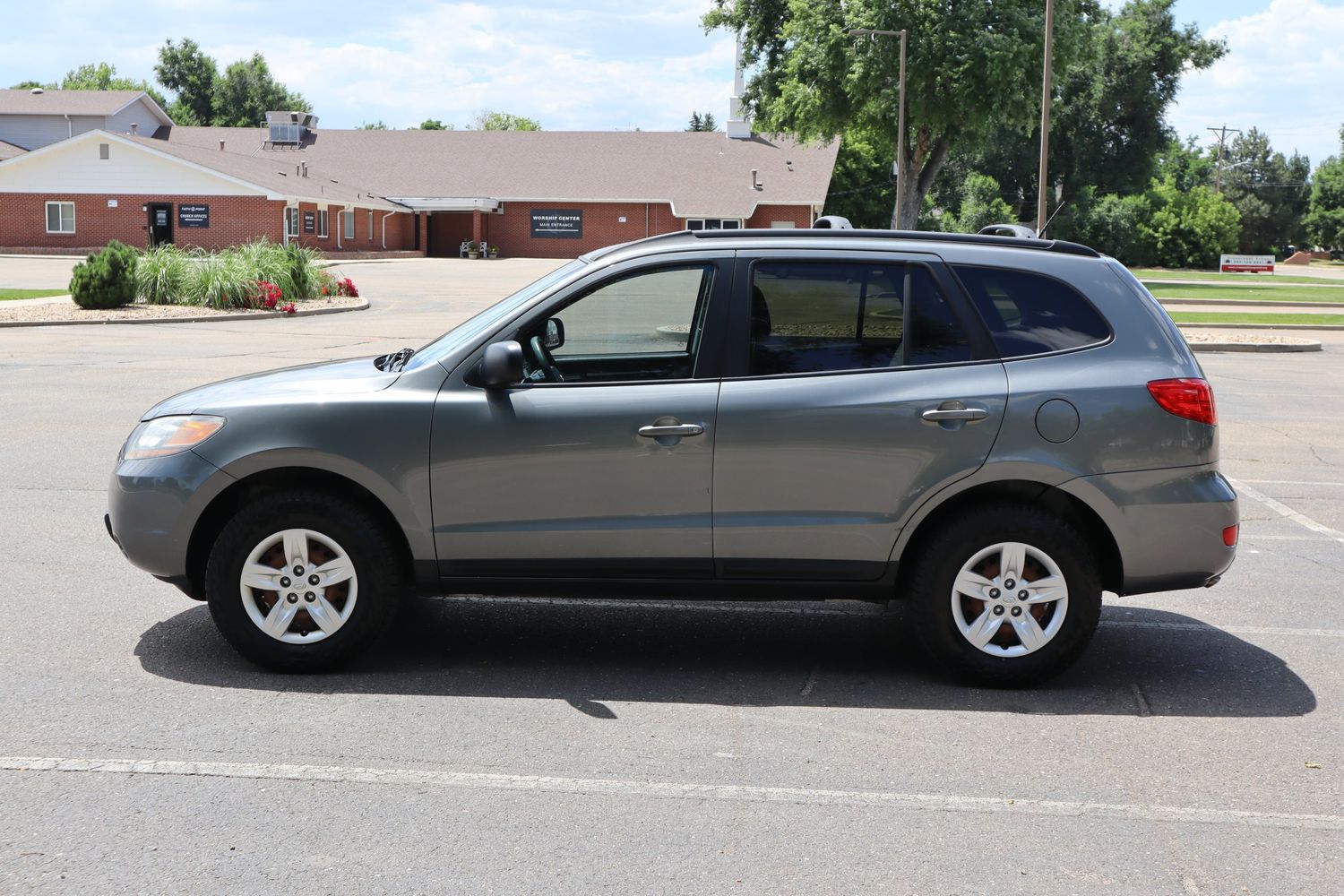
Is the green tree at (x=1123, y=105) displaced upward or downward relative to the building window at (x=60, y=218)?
A: upward

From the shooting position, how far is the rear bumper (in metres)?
5.45

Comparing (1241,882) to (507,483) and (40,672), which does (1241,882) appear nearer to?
(507,483)

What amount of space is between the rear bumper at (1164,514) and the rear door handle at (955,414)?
0.45 m

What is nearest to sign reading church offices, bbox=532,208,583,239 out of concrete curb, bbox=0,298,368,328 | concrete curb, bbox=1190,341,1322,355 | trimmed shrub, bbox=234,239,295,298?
trimmed shrub, bbox=234,239,295,298

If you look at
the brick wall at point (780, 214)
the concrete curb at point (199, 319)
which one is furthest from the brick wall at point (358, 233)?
the concrete curb at point (199, 319)

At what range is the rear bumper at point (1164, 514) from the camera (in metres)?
5.45

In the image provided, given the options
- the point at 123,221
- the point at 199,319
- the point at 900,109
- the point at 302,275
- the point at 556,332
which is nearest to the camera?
the point at 556,332

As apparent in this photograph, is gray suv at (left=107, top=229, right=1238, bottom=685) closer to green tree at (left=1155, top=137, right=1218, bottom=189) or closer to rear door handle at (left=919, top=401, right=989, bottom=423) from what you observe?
rear door handle at (left=919, top=401, right=989, bottom=423)

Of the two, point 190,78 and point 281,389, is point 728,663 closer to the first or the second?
point 281,389

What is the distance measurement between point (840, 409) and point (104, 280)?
24.8m

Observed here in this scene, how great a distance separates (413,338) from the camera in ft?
75.4

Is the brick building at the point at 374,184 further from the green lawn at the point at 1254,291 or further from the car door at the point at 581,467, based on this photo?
the car door at the point at 581,467

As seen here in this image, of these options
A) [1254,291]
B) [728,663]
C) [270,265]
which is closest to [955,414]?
[728,663]

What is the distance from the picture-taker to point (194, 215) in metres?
57.6
